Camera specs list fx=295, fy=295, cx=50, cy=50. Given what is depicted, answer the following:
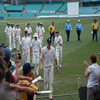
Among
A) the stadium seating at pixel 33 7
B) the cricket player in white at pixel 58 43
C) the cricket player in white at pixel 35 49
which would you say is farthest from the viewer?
the stadium seating at pixel 33 7

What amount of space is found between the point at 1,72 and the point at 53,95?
8512mm

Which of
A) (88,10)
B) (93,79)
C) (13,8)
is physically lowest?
(93,79)

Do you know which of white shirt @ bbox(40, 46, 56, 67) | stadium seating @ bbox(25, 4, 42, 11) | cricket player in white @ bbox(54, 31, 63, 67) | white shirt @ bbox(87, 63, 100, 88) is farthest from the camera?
stadium seating @ bbox(25, 4, 42, 11)

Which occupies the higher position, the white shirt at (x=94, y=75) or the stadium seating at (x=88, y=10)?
the stadium seating at (x=88, y=10)

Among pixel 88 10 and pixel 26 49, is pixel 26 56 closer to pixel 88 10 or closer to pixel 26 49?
pixel 26 49

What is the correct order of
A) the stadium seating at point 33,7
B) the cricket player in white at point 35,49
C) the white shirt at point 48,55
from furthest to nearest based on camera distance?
the stadium seating at point 33,7 < the cricket player in white at point 35,49 < the white shirt at point 48,55

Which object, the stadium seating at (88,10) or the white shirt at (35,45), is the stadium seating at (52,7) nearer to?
the stadium seating at (88,10)

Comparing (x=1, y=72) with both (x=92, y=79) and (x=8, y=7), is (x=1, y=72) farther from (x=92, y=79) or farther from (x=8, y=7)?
(x=8, y=7)

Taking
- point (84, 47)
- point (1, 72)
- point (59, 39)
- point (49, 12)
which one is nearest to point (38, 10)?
point (49, 12)

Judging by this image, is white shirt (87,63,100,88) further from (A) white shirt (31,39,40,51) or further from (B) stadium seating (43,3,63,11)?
(B) stadium seating (43,3,63,11)

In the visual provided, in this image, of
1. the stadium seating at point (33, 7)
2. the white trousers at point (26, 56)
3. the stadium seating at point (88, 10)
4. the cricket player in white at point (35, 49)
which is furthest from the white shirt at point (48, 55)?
the stadium seating at point (33, 7)

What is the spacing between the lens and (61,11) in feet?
301

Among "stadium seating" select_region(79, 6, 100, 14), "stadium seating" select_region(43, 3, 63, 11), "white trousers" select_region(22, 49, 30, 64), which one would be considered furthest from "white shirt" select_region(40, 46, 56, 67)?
"stadium seating" select_region(43, 3, 63, 11)

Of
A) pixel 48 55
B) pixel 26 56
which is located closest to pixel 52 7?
pixel 26 56
